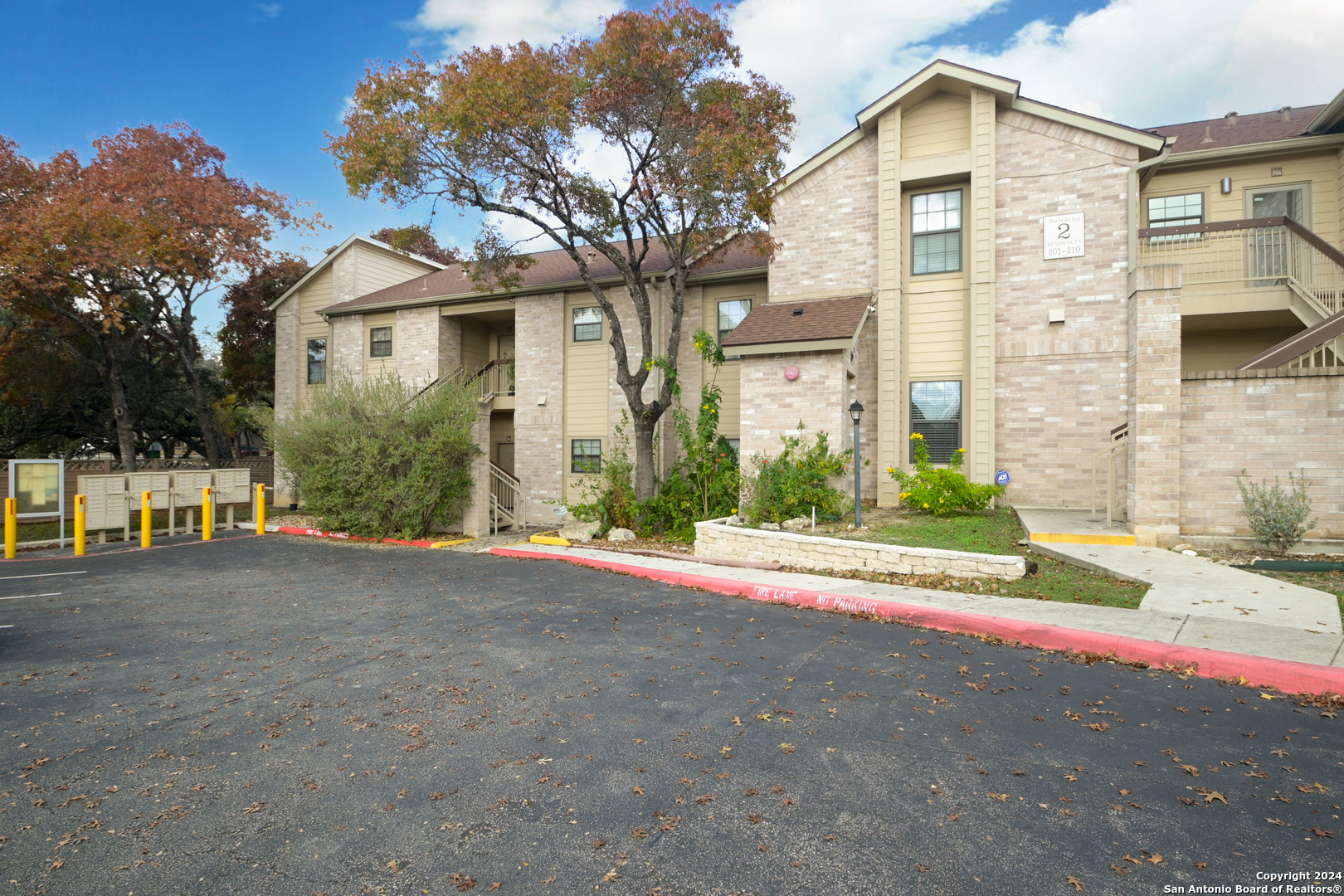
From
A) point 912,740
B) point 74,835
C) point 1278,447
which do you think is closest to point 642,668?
point 912,740

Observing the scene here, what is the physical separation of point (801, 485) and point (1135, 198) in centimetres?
839

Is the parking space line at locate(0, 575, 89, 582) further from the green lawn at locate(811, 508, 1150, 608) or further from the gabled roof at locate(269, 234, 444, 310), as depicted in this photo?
the gabled roof at locate(269, 234, 444, 310)

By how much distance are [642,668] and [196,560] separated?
34.0ft

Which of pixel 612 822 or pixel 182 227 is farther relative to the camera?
pixel 182 227

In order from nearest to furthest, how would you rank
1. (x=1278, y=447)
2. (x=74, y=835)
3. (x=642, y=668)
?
(x=74, y=835), (x=642, y=668), (x=1278, y=447)

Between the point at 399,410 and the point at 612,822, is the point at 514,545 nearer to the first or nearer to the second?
the point at 399,410

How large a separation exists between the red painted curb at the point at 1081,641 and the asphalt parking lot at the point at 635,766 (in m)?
0.28

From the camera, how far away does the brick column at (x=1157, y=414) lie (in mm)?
9812

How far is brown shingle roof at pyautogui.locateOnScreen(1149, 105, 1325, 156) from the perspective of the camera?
14906 mm

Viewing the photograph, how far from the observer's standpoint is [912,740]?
14.1 ft

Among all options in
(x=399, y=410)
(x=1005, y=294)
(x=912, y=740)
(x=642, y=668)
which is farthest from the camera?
(x=399, y=410)

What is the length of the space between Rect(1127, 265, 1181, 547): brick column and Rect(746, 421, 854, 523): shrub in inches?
183

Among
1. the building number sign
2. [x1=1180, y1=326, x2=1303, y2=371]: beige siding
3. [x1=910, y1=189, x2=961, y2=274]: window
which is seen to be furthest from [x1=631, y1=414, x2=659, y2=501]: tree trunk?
[x1=1180, y1=326, x2=1303, y2=371]: beige siding

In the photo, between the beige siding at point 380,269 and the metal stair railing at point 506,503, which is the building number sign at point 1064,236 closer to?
the metal stair railing at point 506,503
